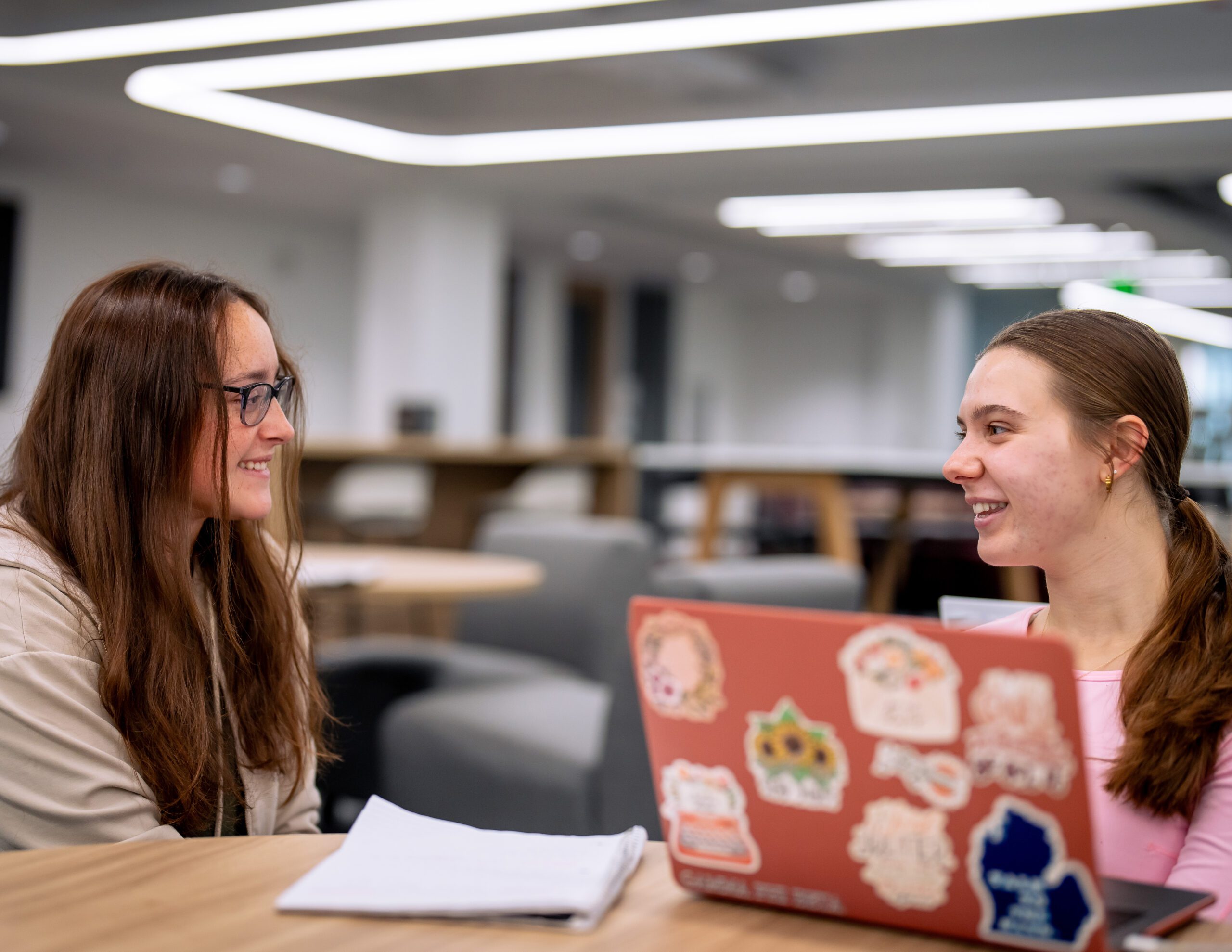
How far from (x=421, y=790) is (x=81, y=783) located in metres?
1.67

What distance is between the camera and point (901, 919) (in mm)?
777

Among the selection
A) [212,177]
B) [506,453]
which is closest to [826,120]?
[506,453]

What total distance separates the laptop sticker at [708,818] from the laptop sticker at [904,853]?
3.0 inches

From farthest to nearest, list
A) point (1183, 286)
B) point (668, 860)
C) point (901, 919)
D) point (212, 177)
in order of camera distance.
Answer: point (1183, 286) < point (212, 177) < point (668, 860) < point (901, 919)

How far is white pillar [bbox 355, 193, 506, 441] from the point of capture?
8492 mm

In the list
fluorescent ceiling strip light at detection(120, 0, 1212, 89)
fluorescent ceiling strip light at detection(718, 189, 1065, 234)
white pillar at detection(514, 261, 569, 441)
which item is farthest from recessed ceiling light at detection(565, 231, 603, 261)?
fluorescent ceiling strip light at detection(120, 0, 1212, 89)

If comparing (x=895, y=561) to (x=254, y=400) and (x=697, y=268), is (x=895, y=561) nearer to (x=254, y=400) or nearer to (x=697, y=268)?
(x=254, y=400)

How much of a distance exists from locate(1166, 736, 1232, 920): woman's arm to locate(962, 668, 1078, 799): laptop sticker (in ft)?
1.25

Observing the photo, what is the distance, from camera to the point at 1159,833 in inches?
40.9

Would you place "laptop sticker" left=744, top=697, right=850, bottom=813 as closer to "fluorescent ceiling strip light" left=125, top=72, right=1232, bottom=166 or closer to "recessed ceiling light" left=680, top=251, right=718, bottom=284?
"fluorescent ceiling strip light" left=125, top=72, right=1232, bottom=166

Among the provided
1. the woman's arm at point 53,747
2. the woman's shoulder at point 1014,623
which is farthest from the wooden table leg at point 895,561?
the woman's arm at point 53,747

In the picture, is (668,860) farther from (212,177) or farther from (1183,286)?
(1183,286)

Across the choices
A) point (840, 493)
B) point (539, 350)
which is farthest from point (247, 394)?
point (539, 350)

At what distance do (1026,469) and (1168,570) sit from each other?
17cm
